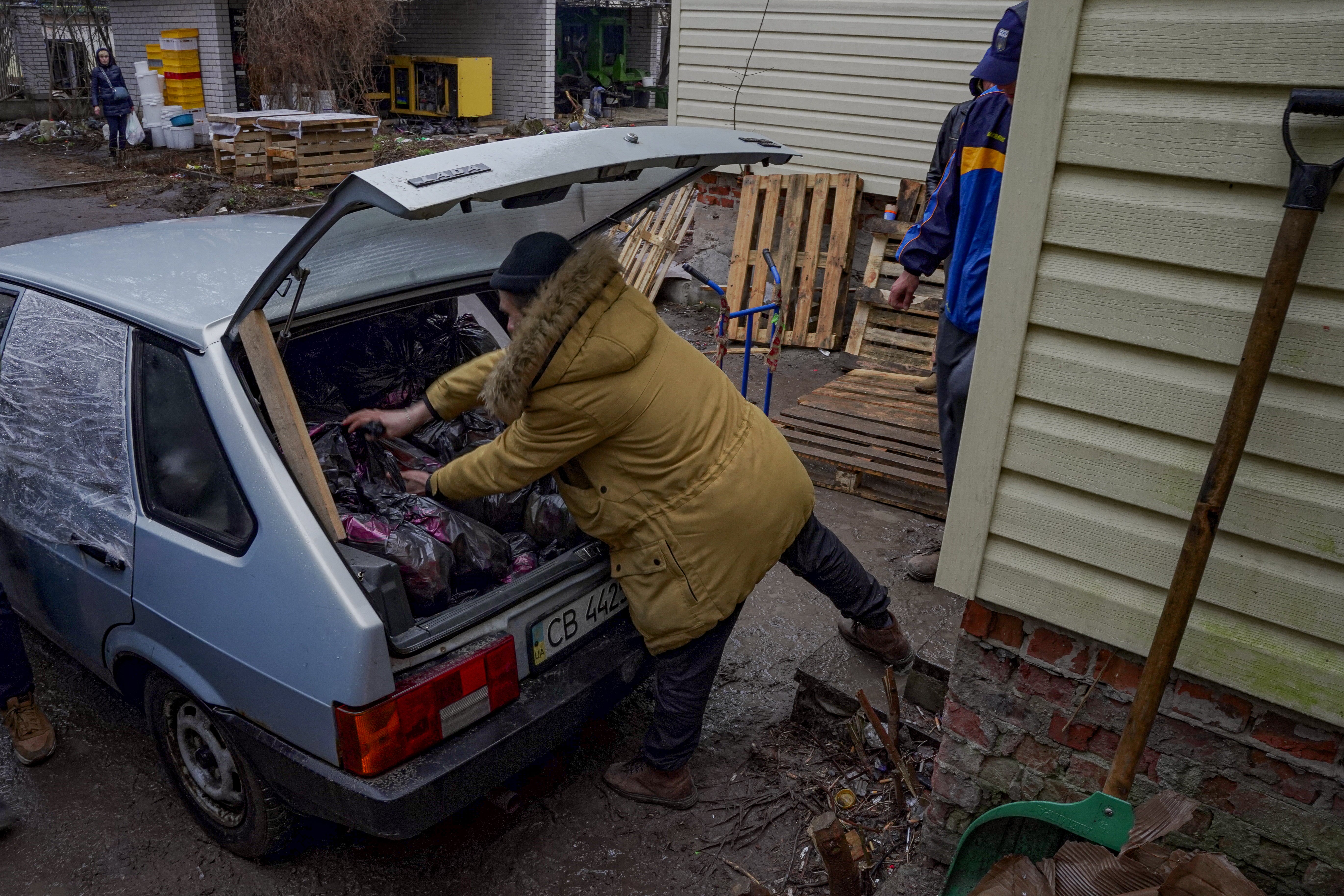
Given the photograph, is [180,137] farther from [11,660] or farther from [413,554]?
[413,554]

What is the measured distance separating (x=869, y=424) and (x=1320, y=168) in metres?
3.95

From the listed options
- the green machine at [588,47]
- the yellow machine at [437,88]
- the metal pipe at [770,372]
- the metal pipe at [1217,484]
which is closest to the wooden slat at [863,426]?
the metal pipe at [770,372]

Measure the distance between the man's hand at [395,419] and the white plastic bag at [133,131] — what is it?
1621 centimetres

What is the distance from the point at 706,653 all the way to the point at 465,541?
83cm

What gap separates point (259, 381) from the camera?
93.3 inches

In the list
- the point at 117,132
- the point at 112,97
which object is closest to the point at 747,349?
the point at 112,97

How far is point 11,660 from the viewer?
310 centimetres

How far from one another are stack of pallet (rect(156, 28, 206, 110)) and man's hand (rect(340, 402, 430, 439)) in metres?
17.1

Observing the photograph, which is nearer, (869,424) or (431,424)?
(431,424)

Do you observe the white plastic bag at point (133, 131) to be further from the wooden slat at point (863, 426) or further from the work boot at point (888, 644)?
the work boot at point (888, 644)

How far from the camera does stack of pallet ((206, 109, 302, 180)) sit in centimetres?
1299

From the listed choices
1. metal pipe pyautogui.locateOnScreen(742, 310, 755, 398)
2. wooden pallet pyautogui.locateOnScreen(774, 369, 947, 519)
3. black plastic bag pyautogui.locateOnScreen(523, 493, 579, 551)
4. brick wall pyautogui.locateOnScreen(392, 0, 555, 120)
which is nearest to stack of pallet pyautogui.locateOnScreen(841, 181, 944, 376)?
wooden pallet pyautogui.locateOnScreen(774, 369, 947, 519)

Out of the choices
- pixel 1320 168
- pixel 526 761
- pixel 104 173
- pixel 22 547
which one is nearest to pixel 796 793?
pixel 526 761

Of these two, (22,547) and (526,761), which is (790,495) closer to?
(526,761)
